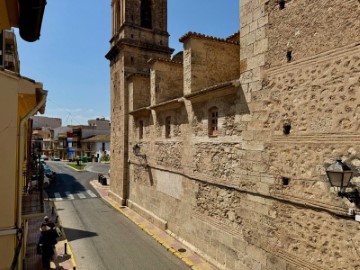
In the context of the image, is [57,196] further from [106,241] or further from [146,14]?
[146,14]

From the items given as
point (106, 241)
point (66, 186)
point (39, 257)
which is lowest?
point (106, 241)

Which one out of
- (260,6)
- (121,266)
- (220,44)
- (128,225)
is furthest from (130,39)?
(121,266)

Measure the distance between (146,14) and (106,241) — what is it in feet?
51.3

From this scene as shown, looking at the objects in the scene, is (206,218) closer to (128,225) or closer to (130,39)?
(128,225)

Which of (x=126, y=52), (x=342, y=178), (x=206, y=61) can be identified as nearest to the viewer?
(x=342, y=178)

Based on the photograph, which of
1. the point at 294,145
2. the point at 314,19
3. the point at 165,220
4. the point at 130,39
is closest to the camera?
the point at 314,19

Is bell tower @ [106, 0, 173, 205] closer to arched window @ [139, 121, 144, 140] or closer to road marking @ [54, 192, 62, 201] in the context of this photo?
Result: arched window @ [139, 121, 144, 140]

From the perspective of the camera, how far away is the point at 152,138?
14.8m

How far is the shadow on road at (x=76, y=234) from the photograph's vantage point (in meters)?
12.9

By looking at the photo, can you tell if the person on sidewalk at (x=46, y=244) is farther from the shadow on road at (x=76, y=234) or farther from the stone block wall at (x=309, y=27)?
the stone block wall at (x=309, y=27)

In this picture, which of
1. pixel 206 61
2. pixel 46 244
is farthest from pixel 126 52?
pixel 46 244

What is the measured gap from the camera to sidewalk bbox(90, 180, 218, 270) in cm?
1003

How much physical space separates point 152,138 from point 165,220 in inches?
161

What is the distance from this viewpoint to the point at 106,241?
40.9 feet
